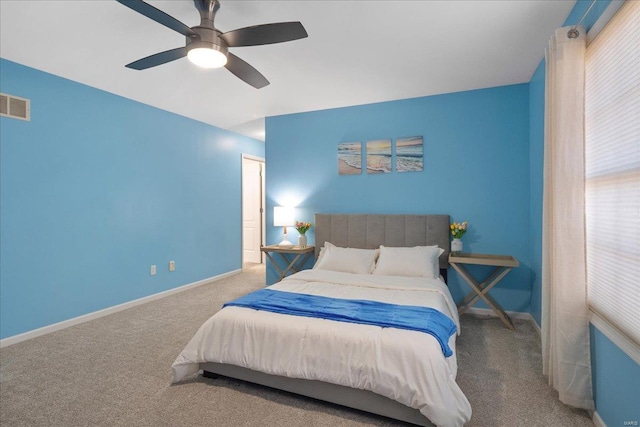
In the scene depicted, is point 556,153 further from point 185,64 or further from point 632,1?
point 185,64

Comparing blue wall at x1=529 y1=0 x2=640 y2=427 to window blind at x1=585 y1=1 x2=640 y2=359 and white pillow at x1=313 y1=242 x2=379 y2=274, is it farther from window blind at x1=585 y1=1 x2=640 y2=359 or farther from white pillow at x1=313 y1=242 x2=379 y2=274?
white pillow at x1=313 y1=242 x2=379 y2=274

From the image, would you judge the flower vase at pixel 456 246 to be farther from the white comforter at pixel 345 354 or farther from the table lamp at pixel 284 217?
the table lamp at pixel 284 217

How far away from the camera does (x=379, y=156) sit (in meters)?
4.09

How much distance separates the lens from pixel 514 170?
350cm

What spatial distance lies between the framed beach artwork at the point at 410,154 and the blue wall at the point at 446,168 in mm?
66

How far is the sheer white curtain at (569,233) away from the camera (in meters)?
1.86

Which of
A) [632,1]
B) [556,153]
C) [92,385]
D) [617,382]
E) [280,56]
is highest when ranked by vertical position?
[280,56]

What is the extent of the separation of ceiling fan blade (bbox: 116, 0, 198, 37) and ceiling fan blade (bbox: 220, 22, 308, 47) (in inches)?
9.1

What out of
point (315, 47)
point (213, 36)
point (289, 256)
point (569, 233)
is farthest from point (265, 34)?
point (289, 256)

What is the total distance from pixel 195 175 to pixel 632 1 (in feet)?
15.9

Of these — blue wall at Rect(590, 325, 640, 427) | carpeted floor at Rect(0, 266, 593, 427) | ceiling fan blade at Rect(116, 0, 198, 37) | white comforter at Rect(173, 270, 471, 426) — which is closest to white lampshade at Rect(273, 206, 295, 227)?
carpeted floor at Rect(0, 266, 593, 427)

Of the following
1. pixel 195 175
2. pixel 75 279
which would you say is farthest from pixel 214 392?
pixel 195 175

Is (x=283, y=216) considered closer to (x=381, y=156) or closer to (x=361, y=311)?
(x=381, y=156)

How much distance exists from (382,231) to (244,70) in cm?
249
